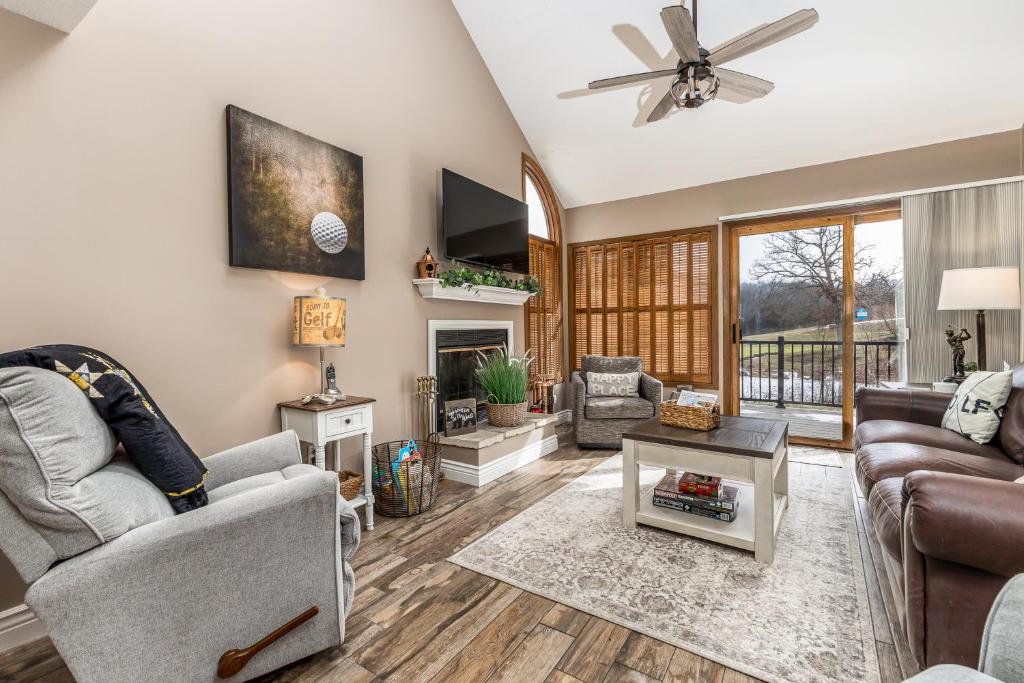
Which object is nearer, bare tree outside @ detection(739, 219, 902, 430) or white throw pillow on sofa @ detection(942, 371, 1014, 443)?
white throw pillow on sofa @ detection(942, 371, 1014, 443)

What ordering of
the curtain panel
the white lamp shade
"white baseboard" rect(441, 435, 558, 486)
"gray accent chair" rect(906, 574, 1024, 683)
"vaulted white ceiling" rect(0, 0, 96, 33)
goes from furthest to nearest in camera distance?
the curtain panel → "white baseboard" rect(441, 435, 558, 486) → the white lamp shade → "vaulted white ceiling" rect(0, 0, 96, 33) → "gray accent chair" rect(906, 574, 1024, 683)

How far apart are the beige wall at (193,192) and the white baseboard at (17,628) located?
48 mm

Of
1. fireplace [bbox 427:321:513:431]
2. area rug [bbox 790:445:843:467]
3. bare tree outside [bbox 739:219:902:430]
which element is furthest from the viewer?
bare tree outside [bbox 739:219:902:430]

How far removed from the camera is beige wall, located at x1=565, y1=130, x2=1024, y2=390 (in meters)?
3.62

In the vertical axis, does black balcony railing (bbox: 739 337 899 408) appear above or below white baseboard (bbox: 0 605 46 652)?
above

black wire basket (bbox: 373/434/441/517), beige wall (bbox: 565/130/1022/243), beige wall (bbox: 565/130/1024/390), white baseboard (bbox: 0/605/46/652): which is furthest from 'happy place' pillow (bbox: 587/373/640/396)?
white baseboard (bbox: 0/605/46/652)

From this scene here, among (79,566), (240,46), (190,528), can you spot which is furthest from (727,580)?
(240,46)

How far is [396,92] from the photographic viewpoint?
332cm

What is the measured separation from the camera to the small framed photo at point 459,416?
363 cm

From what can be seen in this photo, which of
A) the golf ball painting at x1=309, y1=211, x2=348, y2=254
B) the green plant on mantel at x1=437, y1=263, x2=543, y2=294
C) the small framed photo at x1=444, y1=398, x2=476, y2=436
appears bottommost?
the small framed photo at x1=444, y1=398, x2=476, y2=436

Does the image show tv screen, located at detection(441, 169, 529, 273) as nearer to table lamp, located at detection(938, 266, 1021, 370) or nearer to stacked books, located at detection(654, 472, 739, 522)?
stacked books, located at detection(654, 472, 739, 522)

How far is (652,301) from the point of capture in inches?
199

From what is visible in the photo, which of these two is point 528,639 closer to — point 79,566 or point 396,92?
point 79,566

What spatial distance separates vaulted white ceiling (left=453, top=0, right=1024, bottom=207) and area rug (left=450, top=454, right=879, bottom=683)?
→ 2957 millimetres
